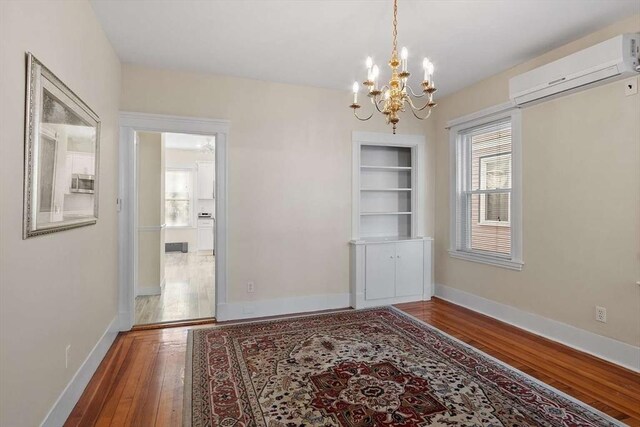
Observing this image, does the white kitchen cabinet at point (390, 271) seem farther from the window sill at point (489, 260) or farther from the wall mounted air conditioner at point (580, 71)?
the wall mounted air conditioner at point (580, 71)

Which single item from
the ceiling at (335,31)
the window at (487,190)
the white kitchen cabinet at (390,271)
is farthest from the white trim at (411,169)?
the ceiling at (335,31)

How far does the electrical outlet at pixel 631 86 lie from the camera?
8.80 ft

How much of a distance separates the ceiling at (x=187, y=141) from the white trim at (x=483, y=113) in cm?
484

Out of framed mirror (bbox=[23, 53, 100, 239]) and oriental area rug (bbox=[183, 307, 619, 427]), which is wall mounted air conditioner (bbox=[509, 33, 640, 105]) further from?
framed mirror (bbox=[23, 53, 100, 239])

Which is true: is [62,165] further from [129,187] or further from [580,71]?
[580,71]

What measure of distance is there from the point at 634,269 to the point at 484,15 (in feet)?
7.60

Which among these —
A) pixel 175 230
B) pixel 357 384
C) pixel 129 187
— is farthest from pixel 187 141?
pixel 357 384

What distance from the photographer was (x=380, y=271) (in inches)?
175

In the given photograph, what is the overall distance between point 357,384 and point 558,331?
217 centimetres

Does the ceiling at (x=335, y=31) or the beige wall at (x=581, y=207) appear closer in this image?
the ceiling at (x=335, y=31)

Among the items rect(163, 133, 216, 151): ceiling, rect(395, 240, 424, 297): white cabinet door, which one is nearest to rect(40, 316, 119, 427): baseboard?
rect(395, 240, 424, 297): white cabinet door

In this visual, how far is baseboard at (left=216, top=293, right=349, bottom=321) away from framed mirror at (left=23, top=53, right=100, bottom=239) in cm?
181

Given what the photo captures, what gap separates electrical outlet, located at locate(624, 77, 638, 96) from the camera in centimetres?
268

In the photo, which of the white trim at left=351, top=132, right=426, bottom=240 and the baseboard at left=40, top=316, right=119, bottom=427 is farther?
the white trim at left=351, top=132, right=426, bottom=240
